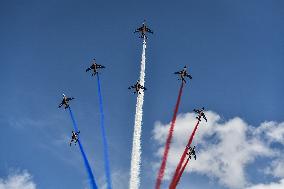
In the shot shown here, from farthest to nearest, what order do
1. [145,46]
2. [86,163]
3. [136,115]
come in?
[145,46], [136,115], [86,163]

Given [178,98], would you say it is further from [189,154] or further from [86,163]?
[86,163]

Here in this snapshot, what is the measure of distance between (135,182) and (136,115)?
15689mm

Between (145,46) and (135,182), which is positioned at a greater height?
(145,46)

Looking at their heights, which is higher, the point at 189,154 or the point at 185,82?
the point at 185,82

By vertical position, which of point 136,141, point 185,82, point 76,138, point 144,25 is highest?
point 144,25

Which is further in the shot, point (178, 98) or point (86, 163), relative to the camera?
point (178, 98)

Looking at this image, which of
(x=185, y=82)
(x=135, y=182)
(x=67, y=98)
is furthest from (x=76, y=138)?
(x=185, y=82)

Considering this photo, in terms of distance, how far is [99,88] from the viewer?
4323 inches

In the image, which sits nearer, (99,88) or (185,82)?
(99,88)

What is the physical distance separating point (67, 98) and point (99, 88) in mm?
13725

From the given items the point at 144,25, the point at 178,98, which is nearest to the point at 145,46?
the point at 144,25

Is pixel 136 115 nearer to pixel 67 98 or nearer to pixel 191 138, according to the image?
pixel 191 138

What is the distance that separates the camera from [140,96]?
111000mm

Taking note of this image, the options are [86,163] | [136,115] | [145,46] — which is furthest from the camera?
[145,46]
